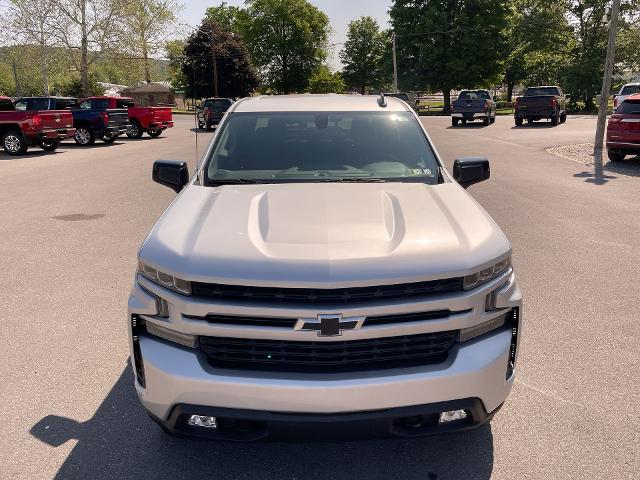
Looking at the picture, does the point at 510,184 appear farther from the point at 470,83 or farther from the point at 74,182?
the point at 470,83

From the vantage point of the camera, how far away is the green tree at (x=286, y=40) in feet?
267

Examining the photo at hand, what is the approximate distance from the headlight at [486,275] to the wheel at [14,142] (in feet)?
67.6

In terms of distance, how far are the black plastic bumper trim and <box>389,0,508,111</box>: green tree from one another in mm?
53396

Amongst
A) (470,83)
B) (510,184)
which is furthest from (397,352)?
(470,83)

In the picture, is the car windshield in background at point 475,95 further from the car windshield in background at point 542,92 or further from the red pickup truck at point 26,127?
the red pickup truck at point 26,127

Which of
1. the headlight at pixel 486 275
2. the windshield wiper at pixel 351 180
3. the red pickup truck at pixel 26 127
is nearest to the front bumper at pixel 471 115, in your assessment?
the red pickup truck at pixel 26 127

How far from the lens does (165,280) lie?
104 inches

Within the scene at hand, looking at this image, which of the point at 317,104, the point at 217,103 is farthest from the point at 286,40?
the point at 317,104

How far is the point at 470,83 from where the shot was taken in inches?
2142

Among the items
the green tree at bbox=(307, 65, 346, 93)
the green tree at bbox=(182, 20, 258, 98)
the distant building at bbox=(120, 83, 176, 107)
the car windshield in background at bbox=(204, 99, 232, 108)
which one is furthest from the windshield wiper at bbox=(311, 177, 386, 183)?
the distant building at bbox=(120, 83, 176, 107)

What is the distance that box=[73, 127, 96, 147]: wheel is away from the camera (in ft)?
77.4

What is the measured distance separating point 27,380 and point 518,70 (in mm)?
70234

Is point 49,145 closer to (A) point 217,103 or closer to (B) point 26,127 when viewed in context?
(B) point 26,127

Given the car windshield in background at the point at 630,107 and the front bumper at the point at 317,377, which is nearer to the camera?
the front bumper at the point at 317,377
